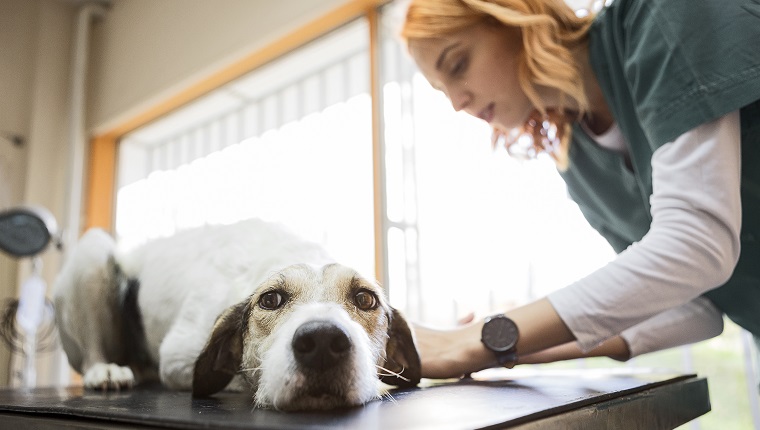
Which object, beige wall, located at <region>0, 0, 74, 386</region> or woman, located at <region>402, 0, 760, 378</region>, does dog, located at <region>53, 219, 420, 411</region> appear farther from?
beige wall, located at <region>0, 0, 74, 386</region>

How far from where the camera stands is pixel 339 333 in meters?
0.68

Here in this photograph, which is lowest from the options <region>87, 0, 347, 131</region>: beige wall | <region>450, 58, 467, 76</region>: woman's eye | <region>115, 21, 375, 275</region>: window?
<region>450, 58, 467, 76</region>: woman's eye

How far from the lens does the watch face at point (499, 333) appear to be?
0.95 meters

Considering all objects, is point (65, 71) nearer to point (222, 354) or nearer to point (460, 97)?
point (460, 97)

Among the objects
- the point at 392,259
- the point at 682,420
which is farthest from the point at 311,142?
the point at 682,420

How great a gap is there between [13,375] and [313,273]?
3.96 m

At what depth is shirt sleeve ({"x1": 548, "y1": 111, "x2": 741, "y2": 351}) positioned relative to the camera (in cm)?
88

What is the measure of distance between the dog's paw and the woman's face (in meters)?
0.89

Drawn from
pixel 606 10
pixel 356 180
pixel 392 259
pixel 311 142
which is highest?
pixel 311 142

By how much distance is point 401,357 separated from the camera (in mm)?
966

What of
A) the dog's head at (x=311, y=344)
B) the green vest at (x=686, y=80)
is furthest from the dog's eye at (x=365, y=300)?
the green vest at (x=686, y=80)

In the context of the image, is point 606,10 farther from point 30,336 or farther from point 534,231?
point 30,336

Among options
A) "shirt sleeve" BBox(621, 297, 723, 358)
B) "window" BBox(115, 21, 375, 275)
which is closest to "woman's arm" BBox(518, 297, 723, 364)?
"shirt sleeve" BBox(621, 297, 723, 358)

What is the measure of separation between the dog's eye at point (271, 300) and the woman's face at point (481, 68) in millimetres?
668
